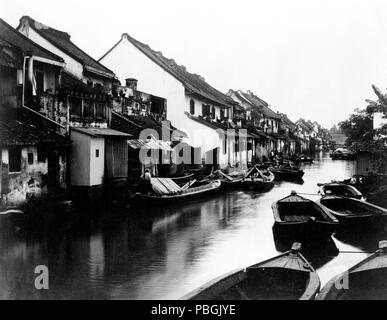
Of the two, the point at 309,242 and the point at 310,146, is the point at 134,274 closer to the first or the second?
the point at 309,242

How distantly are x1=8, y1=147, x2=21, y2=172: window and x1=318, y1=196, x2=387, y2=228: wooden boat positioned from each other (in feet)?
39.7

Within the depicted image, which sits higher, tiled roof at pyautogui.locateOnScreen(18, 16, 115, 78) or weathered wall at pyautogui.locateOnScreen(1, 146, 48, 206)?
tiled roof at pyautogui.locateOnScreen(18, 16, 115, 78)

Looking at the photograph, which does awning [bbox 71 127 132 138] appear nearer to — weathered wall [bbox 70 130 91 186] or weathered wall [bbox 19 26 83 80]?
weathered wall [bbox 70 130 91 186]

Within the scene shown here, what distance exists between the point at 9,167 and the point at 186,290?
996 cm

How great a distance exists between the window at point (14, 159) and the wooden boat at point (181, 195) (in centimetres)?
551

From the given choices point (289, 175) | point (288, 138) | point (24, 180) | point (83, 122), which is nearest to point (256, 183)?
point (289, 175)

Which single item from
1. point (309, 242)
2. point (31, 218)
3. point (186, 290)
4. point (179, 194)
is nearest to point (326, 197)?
point (309, 242)

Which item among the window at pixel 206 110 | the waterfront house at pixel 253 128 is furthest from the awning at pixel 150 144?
the waterfront house at pixel 253 128

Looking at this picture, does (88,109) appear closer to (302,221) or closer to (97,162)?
(97,162)

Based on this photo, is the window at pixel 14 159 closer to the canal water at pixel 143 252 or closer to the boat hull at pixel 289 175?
the canal water at pixel 143 252

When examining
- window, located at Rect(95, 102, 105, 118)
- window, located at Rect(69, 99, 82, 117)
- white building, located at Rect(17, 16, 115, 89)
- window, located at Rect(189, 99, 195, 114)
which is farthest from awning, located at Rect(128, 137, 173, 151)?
window, located at Rect(189, 99, 195, 114)

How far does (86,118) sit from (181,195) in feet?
20.2

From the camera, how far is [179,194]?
21.2m

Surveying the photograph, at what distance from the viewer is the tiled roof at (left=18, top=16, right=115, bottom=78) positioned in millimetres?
22812
